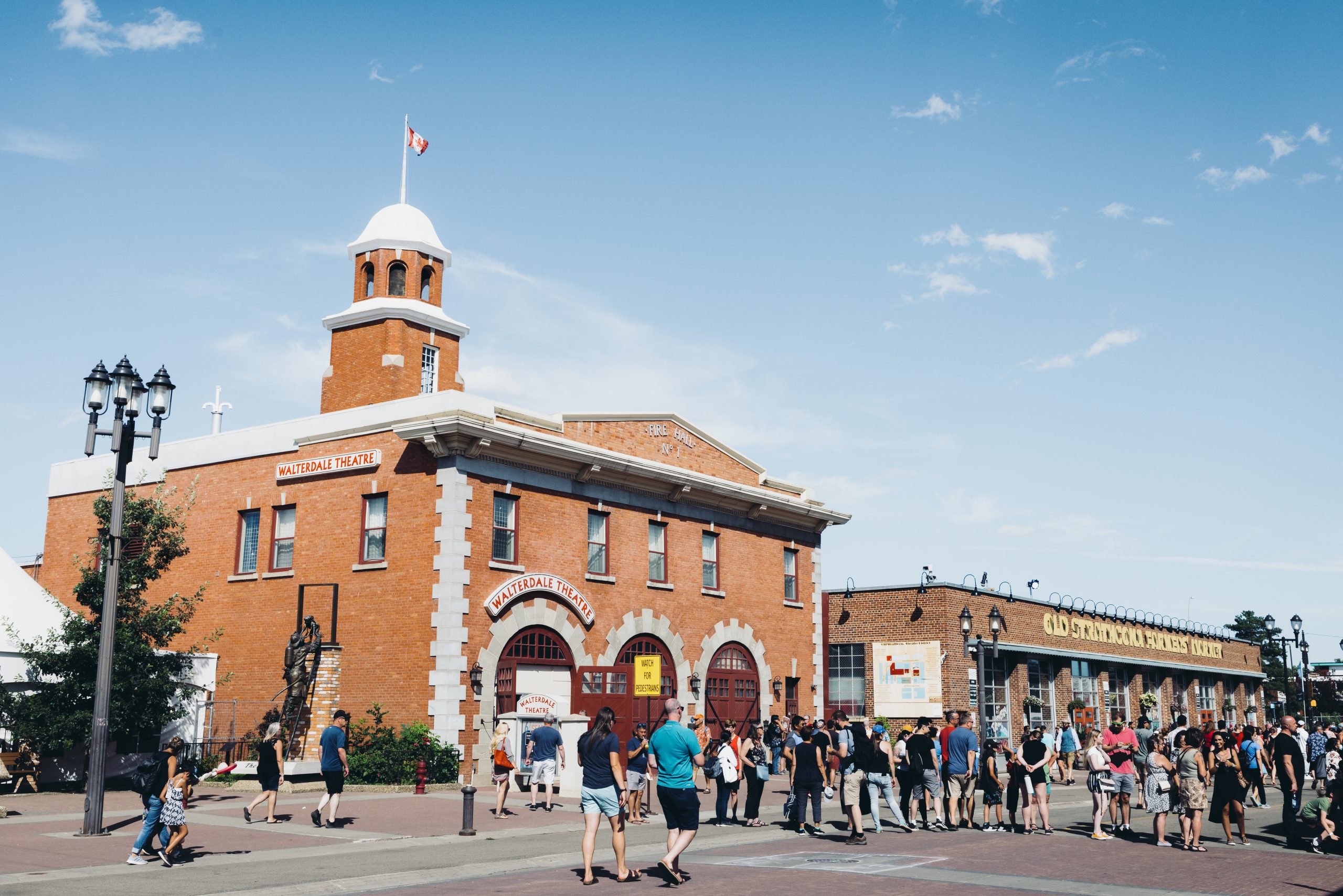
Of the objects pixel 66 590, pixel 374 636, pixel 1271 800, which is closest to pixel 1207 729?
pixel 1271 800

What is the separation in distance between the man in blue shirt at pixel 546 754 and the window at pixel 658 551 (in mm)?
10741

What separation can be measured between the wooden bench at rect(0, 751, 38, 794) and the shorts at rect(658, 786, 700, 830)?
663 inches

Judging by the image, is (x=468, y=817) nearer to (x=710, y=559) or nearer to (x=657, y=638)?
(x=657, y=638)

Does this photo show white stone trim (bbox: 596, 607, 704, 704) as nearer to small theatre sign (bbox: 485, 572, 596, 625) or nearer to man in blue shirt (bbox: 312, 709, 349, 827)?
small theatre sign (bbox: 485, 572, 596, 625)

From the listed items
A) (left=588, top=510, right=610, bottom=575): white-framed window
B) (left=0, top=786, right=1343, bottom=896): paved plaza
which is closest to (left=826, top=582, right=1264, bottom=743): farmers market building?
(left=588, top=510, right=610, bottom=575): white-framed window

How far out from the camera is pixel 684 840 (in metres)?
13.1

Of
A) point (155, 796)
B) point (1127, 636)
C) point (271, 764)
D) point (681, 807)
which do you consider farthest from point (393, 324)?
point (1127, 636)

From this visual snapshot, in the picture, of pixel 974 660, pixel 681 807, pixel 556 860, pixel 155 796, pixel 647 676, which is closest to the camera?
pixel 681 807

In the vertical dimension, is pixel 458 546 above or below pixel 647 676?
above

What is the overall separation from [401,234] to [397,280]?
50.5 inches

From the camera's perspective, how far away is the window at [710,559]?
3434 cm

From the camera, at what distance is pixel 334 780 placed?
18.6 meters

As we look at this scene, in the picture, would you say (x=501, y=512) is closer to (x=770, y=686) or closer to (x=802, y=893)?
(x=770, y=686)

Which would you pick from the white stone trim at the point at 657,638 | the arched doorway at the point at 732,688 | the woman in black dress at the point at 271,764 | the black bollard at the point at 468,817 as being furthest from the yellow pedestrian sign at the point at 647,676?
the arched doorway at the point at 732,688
